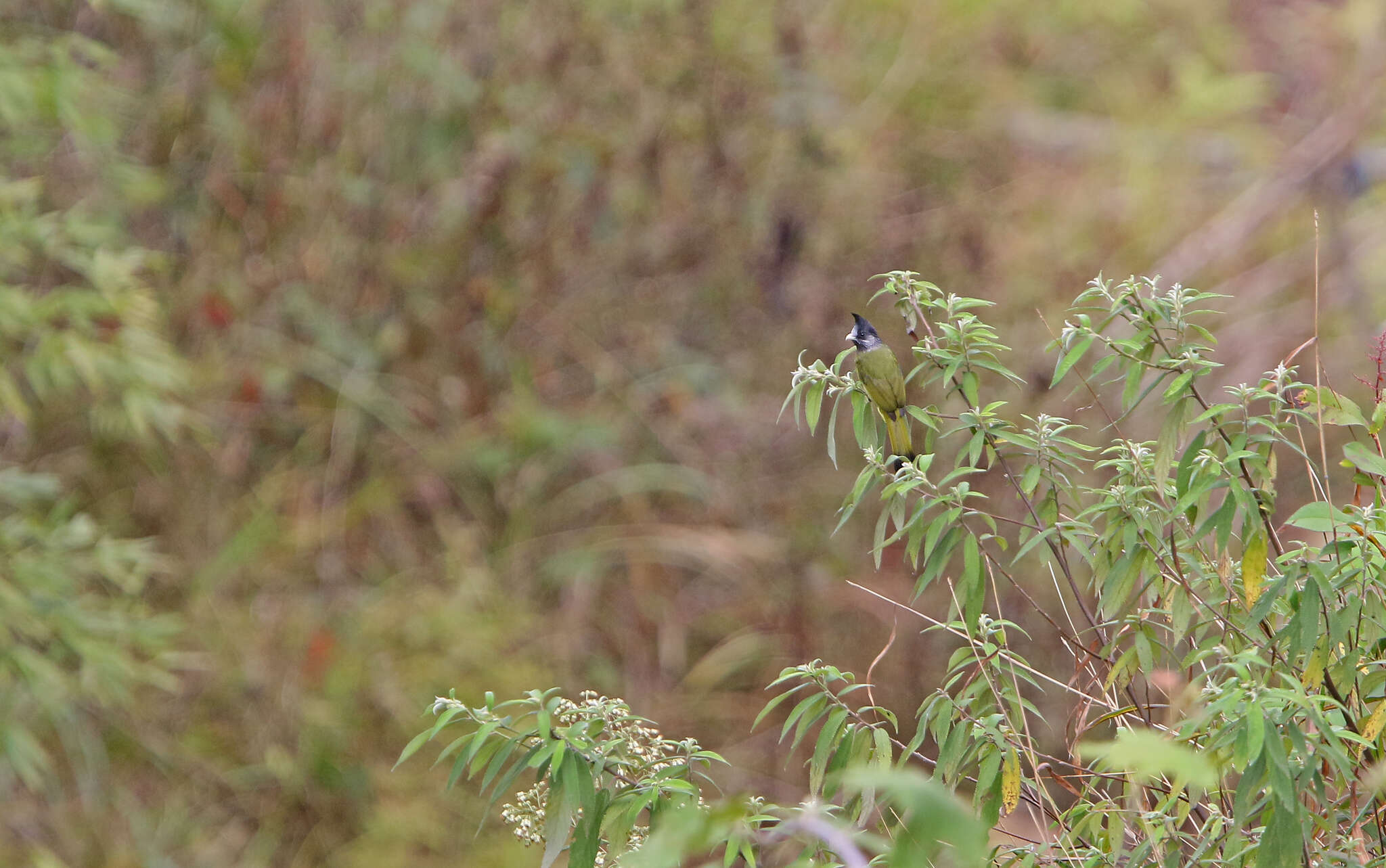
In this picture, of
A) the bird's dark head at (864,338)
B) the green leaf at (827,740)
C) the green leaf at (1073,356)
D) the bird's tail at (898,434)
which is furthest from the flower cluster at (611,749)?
the bird's dark head at (864,338)

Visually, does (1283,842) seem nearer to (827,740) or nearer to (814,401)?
(827,740)

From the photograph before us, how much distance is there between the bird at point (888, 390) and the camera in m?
1.60

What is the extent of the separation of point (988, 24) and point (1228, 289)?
146cm

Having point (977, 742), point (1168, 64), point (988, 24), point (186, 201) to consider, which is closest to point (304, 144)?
point (186, 201)

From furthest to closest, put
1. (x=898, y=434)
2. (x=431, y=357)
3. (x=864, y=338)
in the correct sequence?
1. (x=431, y=357)
2. (x=864, y=338)
3. (x=898, y=434)

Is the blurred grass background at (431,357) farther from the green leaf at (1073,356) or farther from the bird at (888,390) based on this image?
the green leaf at (1073,356)

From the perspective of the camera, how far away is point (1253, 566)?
133cm

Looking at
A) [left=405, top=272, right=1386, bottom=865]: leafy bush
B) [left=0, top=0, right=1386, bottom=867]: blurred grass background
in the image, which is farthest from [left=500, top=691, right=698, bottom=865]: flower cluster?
[left=0, top=0, right=1386, bottom=867]: blurred grass background

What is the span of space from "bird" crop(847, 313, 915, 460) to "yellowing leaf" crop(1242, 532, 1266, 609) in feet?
1.37

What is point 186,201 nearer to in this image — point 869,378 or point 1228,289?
point 869,378

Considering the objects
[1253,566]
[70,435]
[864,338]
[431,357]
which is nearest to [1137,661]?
[1253,566]

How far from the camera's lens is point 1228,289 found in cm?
467

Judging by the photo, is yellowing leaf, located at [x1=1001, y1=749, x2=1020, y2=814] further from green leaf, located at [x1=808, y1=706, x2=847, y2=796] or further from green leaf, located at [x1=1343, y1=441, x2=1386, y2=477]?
green leaf, located at [x1=1343, y1=441, x2=1386, y2=477]

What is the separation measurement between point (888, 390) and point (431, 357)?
263 cm
